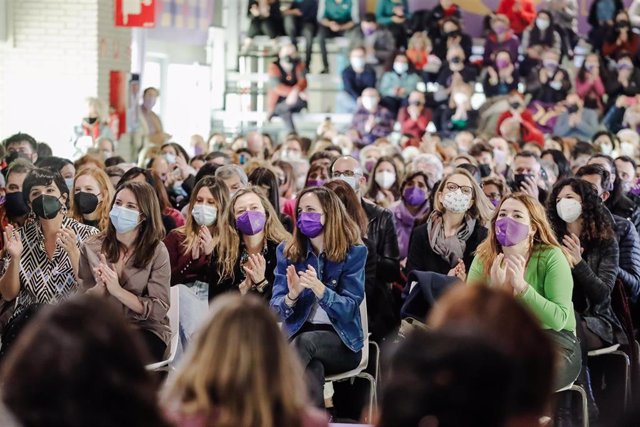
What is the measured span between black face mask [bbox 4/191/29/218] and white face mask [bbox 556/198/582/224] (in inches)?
122

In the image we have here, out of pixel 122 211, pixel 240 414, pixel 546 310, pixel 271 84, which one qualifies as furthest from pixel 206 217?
pixel 271 84

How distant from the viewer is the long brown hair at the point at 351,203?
7.49 m

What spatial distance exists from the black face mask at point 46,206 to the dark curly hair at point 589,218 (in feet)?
8.45

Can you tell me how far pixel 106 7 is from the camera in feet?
49.6

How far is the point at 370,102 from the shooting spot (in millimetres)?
17281

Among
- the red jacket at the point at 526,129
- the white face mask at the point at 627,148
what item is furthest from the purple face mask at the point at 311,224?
the red jacket at the point at 526,129

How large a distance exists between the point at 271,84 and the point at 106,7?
344cm

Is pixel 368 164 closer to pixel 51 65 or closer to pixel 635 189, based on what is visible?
pixel 635 189

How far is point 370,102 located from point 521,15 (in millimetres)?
3209

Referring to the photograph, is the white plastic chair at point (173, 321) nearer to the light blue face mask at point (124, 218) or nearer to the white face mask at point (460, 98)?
the light blue face mask at point (124, 218)

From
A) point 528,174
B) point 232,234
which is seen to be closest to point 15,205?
point 232,234

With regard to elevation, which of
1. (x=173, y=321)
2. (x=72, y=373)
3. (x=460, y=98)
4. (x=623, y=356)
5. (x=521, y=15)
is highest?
(x=72, y=373)

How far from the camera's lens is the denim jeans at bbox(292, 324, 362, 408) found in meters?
6.10

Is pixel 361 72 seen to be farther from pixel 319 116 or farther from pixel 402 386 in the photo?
pixel 402 386
